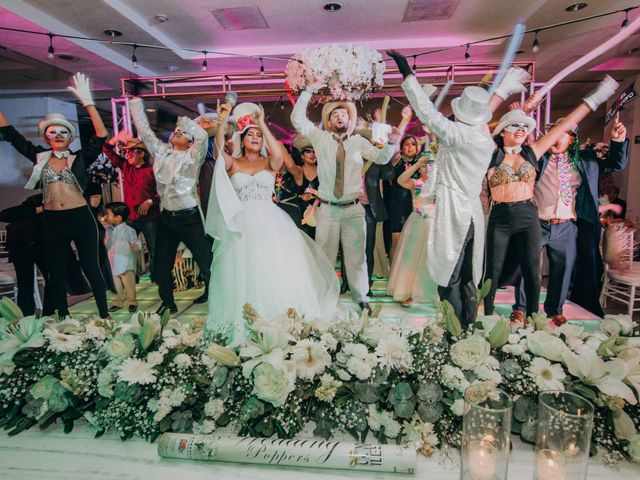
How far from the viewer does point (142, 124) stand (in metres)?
3.12

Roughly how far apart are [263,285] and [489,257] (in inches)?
59.7

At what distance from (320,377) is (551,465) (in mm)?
605

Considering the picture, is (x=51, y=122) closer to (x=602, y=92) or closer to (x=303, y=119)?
(x=303, y=119)

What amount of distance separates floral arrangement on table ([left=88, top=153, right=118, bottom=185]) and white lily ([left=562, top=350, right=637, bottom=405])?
3.75 metres

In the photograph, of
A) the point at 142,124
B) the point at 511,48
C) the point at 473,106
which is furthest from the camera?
the point at 142,124

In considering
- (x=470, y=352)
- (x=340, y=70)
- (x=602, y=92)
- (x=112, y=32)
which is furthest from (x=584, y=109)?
(x=112, y=32)

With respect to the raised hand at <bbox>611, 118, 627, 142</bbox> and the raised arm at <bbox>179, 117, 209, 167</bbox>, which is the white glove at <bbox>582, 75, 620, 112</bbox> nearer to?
the raised hand at <bbox>611, 118, 627, 142</bbox>

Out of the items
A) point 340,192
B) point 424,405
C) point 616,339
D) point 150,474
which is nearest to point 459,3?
point 340,192

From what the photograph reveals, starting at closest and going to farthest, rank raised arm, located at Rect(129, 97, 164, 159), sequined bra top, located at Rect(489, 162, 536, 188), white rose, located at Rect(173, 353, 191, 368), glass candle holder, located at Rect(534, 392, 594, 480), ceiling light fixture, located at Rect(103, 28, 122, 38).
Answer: glass candle holder, located at Rect(534, 392, 594, 480)
white rose, located at Rect(173, 353, 191, 368)
sequined bra top, located at Rect(489, 162, 536, 188)
raised arm, located at Rect(129, 97, 164, 159)
ceiling light fixture, located at Rect(103, 28, 122, 38)

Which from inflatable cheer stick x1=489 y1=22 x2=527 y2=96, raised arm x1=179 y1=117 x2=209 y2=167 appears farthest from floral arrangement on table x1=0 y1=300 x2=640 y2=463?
raised arm x1=179 y1=117 x2=209 y2=167

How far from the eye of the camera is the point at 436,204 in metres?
2.44

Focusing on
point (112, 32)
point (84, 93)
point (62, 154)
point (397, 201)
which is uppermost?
point (112, 32)

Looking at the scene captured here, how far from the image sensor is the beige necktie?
9.07 ft

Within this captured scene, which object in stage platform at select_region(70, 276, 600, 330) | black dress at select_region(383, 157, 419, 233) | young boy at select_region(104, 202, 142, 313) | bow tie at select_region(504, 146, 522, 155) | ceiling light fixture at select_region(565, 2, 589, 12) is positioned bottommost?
stage platform at select_region(70, 276, 600, 330)
